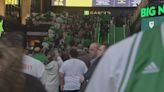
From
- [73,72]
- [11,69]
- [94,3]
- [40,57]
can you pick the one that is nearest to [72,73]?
[73,72]

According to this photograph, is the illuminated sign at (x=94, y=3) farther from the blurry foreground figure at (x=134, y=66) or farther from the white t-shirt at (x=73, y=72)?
the blurry foreground figure at (x=134, y=66)

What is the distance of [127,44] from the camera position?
1439 mm

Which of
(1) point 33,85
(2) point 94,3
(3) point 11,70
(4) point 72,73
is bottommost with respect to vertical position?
(4) point 72,73

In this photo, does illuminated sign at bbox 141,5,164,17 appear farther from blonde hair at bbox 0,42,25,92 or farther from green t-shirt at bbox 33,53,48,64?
blonde hair at bbox 0,42,25,92

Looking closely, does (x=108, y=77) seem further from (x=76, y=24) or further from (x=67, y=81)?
(x=76, y=24)

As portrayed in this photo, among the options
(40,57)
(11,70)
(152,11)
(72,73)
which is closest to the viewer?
(11,70)

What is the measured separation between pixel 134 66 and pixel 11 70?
0.65m

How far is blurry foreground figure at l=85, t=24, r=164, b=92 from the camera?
133 centimetres

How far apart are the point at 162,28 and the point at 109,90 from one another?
9.2 inches

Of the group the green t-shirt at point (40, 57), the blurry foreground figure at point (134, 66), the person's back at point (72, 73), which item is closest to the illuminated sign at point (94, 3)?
the green t-shirt at point (40, 57)

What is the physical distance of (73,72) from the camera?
10281mm

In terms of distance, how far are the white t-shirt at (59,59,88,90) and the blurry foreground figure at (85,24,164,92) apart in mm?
8742

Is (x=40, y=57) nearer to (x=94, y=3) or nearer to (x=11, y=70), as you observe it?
(x=11, y=70)

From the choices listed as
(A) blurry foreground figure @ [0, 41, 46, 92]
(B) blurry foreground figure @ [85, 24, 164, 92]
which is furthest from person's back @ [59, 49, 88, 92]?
(B) blurry foreground figure @ [85, 24, 164, 92]
